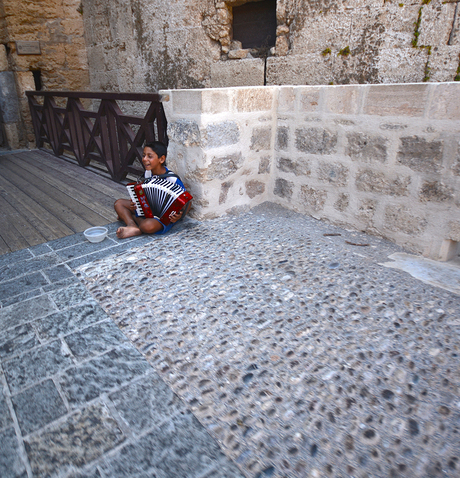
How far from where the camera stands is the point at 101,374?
146 centimetres

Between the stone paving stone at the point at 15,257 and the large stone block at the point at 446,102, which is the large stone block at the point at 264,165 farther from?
the stone paving stone at the point at 15,257

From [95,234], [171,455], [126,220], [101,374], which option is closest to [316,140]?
[126,220]

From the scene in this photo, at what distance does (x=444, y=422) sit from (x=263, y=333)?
0.75 metres

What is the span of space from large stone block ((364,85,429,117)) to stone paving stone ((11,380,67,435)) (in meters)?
2.36

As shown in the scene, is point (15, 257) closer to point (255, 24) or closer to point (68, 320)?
point (68, 320)

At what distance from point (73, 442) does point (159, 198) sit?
1.82 m

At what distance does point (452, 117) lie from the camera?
1999 millimetres

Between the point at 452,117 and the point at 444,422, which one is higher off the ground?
the point at 452,117

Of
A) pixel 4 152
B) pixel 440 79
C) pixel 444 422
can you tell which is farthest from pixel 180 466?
pixel 4 152

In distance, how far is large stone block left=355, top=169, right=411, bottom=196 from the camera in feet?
7.48

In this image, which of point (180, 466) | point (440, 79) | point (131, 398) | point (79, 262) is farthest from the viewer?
point (440, 79)

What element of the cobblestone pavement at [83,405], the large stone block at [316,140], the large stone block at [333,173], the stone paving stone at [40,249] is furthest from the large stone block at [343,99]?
the stone paving stone at [40,249]

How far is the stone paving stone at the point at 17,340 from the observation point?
159cm

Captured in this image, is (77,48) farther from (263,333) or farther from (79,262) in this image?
(263,333)
